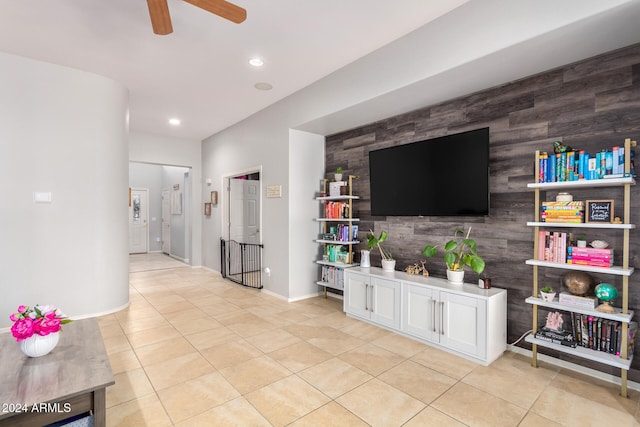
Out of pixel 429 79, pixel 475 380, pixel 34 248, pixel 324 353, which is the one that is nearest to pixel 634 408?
pixel 475 380

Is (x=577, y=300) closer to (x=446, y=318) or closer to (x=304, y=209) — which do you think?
(x=446, y=318)

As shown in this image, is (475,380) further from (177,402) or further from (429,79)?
(429,79)

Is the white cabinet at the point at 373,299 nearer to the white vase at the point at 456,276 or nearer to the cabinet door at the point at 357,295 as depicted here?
the cabinet door at the point at 357,295

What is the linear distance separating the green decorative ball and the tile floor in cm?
69

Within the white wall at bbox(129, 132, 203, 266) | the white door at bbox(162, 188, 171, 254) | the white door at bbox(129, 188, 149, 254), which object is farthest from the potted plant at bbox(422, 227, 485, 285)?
the white door at bbox(129, 188, 149, 254)

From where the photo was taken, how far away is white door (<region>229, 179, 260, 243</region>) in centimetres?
642

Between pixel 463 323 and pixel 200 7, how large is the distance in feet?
10.6

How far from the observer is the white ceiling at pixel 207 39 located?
261 centimetres

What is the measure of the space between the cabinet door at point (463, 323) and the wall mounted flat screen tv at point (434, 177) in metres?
0.84

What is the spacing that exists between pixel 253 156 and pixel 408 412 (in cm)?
433

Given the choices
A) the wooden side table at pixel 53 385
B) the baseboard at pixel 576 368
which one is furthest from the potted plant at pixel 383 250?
the wooden side table at pixel 53 385

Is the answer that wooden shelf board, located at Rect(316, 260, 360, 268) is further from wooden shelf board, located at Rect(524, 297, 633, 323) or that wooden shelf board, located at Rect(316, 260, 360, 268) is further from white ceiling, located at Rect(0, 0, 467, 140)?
white ceiling, located at Rect(0, 0, 467, 140)

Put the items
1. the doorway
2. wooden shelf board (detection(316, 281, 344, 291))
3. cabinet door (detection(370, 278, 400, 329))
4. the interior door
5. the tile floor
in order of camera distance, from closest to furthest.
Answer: the tile floor
cabinet door (detection(370, 278, 400, 329))
wooden shelf board (detection(316, 281, 344, 291))
the doorway
the interior door

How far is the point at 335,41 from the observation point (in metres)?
3.09
